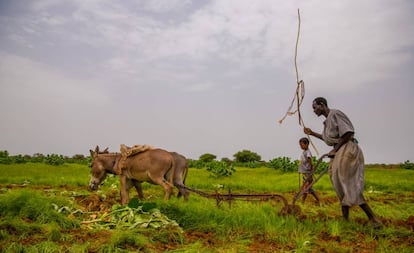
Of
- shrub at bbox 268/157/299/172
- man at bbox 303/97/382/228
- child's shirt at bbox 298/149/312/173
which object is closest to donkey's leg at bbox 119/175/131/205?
man at bbox 303/97/382/228

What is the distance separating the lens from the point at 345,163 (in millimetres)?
6105

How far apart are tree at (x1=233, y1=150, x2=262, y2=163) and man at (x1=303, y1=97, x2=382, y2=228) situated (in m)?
39.0

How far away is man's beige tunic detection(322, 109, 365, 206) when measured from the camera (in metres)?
5.99

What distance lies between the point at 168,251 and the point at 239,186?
10224 mm

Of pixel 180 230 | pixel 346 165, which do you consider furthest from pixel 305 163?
pixel 180 230

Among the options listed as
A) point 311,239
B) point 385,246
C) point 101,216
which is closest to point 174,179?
point 101,216

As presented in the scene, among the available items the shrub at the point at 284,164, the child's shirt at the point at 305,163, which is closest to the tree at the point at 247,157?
the shrub at the point at 284,164

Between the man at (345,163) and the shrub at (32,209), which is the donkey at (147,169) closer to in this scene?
the shrub at (32,209)

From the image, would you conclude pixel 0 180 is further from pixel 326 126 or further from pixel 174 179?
pixel 326 126

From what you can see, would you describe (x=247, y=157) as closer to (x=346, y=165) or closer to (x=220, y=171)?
(x=220, y=171)

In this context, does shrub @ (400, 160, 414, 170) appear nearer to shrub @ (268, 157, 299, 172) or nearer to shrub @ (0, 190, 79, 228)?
shrub @ (268, 157, 299, 172)

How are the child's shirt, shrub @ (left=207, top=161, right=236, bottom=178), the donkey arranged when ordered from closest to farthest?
the donkey
the child's shirt
shrub @ (left=207, top=161, right=236, bottom=178)

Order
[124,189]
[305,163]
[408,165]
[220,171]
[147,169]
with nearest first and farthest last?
1. [147,169]
2. [124,189]
3. [305,163]
4. [220,171]
5. [408,165]

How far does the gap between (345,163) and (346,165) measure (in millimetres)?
36
